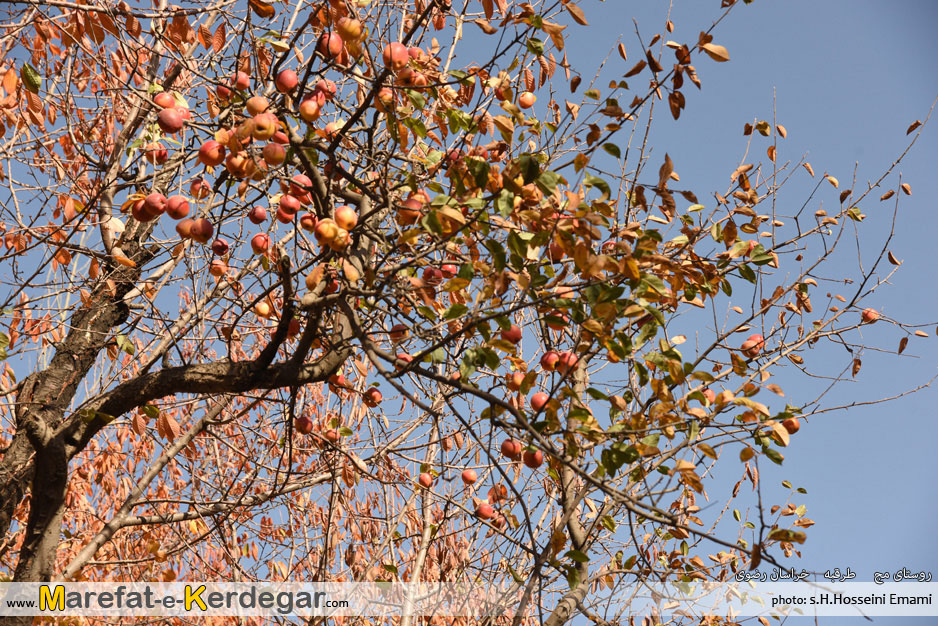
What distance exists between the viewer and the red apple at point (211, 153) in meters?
2.14

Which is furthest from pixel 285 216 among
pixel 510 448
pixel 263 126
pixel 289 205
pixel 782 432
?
pixel 782 432

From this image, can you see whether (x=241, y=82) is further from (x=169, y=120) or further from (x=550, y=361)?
(x=550, y=361)

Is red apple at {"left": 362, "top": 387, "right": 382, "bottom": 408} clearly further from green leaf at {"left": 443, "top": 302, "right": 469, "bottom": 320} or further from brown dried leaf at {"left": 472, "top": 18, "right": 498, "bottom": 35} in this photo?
brown dried leaf at {"left": 472, "top": 18, "right": 498, "bottom": 35}

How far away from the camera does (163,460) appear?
3598 millimetres

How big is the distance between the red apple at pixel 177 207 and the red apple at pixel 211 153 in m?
0.29

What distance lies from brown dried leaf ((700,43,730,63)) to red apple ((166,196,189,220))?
1742 millimetres

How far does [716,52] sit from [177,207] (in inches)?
70.3

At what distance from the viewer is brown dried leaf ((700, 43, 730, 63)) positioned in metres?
2.06

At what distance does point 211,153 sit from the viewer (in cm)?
215

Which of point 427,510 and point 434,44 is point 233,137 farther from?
point 427,510

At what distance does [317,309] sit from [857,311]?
8.97ft

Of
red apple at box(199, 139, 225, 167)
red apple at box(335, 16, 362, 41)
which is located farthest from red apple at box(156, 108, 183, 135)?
red apple at box(335, 16, 362, 41)

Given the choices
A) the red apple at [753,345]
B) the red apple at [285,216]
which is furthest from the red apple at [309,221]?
the red apple at [753,345]

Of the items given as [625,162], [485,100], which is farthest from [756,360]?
[485,100]
